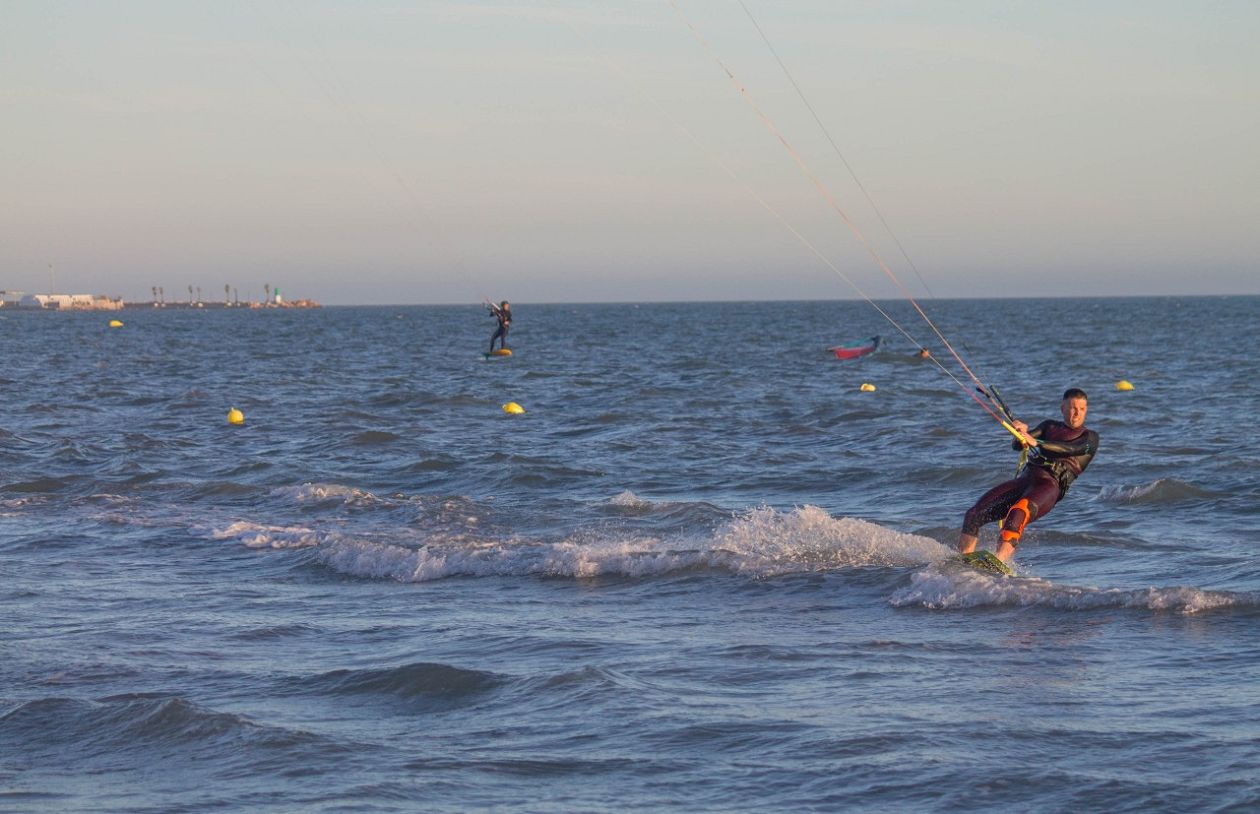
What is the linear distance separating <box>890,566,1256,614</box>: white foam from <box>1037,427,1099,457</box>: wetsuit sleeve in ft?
3.05

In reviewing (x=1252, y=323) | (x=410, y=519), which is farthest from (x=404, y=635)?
(x=1252, y=323)

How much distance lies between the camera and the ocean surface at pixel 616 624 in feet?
19.7

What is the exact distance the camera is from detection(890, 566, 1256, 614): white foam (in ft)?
30.3

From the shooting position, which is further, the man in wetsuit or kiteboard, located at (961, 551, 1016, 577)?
kiteboard, located at (961, 551, 1016, 577)

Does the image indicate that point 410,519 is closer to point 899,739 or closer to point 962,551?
point 962,551

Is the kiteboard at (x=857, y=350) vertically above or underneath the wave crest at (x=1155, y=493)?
above

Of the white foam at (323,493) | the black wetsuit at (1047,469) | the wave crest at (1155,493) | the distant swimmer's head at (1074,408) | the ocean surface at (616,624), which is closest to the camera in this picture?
the ocean surface at (616,624)

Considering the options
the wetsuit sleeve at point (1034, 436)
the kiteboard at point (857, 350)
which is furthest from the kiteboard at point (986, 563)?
the kiteboard at point (857, 350)

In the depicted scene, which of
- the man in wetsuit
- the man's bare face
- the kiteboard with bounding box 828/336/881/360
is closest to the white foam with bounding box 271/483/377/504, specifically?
the man in wetsuit

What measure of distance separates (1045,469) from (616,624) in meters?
3.37

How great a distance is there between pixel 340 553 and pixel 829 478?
7.39 metres

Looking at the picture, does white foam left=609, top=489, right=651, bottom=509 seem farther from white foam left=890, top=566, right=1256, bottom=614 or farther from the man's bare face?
the man's bare face

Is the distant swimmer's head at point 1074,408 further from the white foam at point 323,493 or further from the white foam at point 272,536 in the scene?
the white foam at point 323,493

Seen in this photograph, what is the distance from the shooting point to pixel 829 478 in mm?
17219
